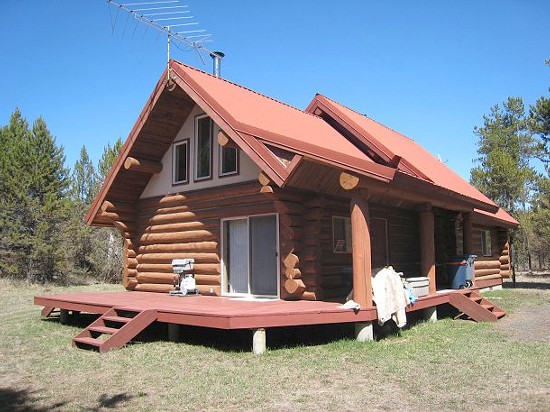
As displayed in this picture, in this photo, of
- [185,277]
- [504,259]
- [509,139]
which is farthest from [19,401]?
[509,139]

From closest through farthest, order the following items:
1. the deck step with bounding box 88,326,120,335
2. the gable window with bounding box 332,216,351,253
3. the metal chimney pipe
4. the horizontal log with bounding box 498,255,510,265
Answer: the deck step with bounding box 88,326,120,335 < the gable window with bounding box 332,216,351,253 < the metal chimney pipe < the horizontal log with bounding box 498,255,510,265

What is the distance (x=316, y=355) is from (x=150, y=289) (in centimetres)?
735

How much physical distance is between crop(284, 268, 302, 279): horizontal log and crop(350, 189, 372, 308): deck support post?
1630 millimetres

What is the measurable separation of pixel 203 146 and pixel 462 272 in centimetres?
775

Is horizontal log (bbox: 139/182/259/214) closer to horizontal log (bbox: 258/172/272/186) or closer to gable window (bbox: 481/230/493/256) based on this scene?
horizontal log (bbox: 258/172/272/186)

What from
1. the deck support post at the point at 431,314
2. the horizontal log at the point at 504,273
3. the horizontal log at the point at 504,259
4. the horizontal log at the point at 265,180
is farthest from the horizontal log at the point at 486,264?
the horizontal log at the point at 265,180

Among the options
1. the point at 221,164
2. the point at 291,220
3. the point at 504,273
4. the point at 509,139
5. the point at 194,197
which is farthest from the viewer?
the point at 509,139

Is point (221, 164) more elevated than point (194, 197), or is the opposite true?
point (221, 164)

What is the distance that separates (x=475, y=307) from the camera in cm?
1116

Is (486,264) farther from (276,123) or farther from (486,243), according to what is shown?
(276,123)

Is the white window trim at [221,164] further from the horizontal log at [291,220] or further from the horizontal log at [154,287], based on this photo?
the horizontal log at [154,287]

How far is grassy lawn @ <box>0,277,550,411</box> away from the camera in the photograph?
530 cm

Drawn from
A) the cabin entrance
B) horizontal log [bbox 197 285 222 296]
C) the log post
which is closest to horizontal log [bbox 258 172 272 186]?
the cabin entrance

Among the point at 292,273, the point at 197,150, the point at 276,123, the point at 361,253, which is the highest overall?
the point at 276,123
